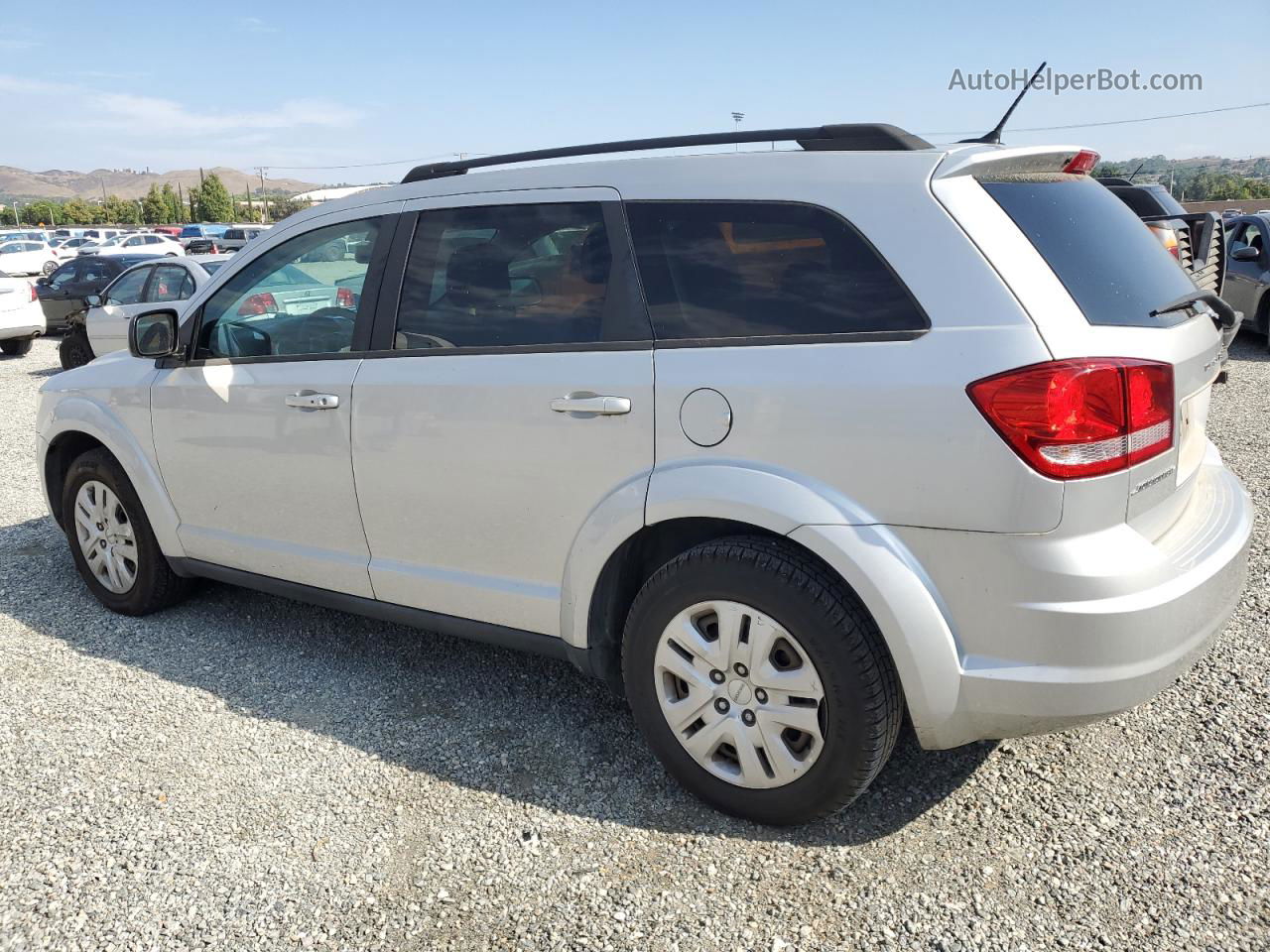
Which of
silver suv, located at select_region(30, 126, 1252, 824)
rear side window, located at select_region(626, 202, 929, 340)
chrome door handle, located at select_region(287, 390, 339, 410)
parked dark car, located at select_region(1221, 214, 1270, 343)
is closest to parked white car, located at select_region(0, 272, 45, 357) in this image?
silver suv, located at select_region(30, 126, 1252, 824)

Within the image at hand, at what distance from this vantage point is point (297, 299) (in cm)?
388

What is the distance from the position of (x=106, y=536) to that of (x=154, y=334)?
3.75 feet

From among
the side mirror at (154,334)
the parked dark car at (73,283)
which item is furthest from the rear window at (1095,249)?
the parked dark car at (73,283)

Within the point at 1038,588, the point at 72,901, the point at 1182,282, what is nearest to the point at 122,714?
the point at 72,901

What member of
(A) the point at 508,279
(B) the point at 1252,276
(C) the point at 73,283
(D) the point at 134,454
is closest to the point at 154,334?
(D) the point at 134,454

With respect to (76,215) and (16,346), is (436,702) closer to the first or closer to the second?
(16,346)

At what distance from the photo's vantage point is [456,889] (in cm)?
272

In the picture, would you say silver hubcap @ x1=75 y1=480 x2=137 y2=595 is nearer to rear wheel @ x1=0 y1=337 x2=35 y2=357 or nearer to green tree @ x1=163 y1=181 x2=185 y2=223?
rear wheel @ x1=0 y1=337 x2=35 y2=357

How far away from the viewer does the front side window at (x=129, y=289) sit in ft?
39.6

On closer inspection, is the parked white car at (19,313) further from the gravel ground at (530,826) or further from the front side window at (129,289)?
the gravel ground at (530,826)

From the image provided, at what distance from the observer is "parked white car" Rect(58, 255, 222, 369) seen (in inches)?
453

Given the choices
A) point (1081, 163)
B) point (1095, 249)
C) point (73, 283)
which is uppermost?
point (1081, 163)

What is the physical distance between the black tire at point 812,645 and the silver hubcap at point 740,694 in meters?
0.03

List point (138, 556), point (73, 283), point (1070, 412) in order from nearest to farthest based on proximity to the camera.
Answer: point (1070, 412), point (138, 556), point (73, 283)
